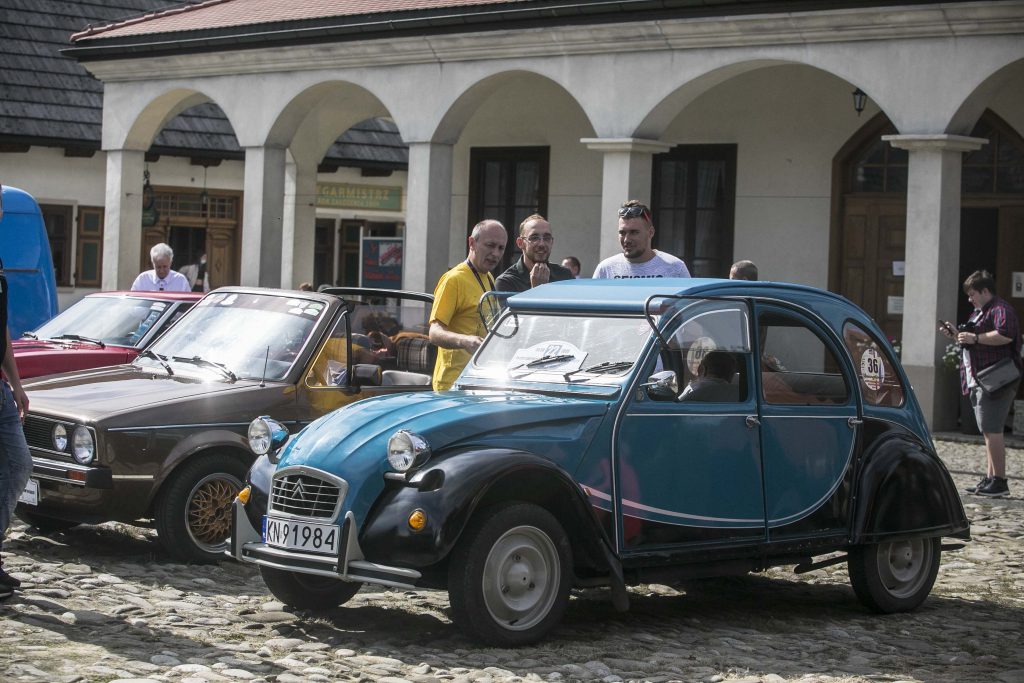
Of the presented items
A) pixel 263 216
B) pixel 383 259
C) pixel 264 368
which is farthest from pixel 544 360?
pixel 383 259

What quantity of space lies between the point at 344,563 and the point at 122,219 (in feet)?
58.9

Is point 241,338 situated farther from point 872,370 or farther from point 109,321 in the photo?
point 872,370

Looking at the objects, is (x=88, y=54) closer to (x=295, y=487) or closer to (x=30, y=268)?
(x=30, y=268)

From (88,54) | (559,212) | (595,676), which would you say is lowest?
(595,676)

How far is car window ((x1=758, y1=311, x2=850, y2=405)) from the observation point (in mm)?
7617

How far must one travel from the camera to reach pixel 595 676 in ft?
20.3

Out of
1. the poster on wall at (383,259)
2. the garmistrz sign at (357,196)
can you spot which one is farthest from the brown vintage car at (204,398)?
the garmistrz sign at (357,196)

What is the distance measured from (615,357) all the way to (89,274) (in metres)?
23.1

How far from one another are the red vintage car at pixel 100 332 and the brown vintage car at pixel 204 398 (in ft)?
3.76

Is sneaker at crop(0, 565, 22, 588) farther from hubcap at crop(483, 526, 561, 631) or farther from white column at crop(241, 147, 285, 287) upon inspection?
white column at crop(241, 147, 285, 287)

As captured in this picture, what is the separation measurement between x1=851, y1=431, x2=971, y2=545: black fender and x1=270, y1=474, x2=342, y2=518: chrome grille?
2.70m

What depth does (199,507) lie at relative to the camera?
344 inches

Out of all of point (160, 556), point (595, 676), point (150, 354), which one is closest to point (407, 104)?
point (150, 354)

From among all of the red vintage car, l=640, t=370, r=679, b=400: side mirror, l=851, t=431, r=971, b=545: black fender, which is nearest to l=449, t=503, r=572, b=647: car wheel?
l=640, t=370, r=679, b=400: side mirror
